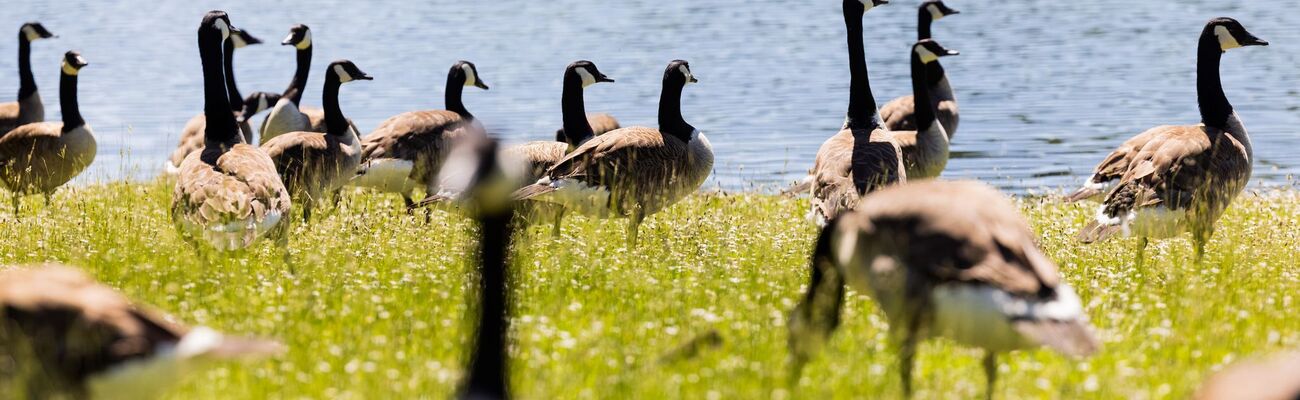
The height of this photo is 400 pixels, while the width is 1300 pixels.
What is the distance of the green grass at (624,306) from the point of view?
7.03m

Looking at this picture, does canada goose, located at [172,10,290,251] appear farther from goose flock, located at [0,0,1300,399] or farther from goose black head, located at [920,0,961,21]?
goose black head, located at [920,0,961,21]

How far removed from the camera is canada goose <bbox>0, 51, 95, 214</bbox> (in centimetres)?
1575

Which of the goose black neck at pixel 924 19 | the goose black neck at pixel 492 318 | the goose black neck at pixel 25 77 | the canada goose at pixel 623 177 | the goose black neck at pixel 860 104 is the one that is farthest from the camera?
the goose black neck at pixel 924 19

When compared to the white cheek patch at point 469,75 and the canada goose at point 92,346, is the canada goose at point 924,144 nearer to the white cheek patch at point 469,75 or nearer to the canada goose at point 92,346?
the white cheek patch at point 469,75

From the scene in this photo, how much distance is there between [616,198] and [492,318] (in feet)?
24.0

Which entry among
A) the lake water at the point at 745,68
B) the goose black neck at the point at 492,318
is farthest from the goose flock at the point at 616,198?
the lake water at the point at 745,68

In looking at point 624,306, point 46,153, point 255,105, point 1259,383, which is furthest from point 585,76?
point 1259,383

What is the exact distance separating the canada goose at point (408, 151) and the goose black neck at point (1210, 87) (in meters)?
7.67

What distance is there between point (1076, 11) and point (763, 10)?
13.2 metres

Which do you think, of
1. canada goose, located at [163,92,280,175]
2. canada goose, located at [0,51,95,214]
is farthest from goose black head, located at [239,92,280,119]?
canada goose, located at [0,51,95,214]

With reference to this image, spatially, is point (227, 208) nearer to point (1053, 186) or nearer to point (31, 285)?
point (31, 285)

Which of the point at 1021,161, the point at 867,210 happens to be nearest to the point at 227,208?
the point at 867,210

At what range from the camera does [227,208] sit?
10664 mm

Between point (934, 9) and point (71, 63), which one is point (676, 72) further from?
point (934, 9)
